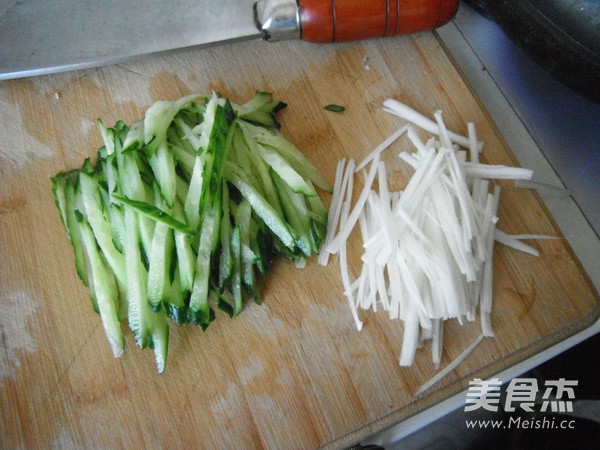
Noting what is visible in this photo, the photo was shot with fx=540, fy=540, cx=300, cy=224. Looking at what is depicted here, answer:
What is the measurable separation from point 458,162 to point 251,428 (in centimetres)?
108

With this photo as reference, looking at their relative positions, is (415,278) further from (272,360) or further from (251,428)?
(251,428)

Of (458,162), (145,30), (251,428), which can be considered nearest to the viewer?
(251,428)

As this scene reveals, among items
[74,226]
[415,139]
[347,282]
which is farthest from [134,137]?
[415,139]

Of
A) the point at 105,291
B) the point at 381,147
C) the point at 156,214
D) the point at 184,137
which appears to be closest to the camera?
the point at 156,214

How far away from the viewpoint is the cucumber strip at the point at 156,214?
1.61 m

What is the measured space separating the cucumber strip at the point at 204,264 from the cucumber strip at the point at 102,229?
26 cm

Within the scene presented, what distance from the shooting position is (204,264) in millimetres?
1686

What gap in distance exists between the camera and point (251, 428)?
1.67 meters

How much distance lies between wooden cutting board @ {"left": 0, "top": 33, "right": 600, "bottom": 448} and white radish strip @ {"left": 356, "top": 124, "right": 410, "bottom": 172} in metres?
0.03

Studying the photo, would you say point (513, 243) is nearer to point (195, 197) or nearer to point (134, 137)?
point (195, 197)

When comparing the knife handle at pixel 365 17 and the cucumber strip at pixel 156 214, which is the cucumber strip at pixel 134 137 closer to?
the cucumber strip at pixel 156 214

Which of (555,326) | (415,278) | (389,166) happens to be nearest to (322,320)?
(415,278)

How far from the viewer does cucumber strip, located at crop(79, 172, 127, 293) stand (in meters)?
1.74

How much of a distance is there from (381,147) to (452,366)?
78cm
